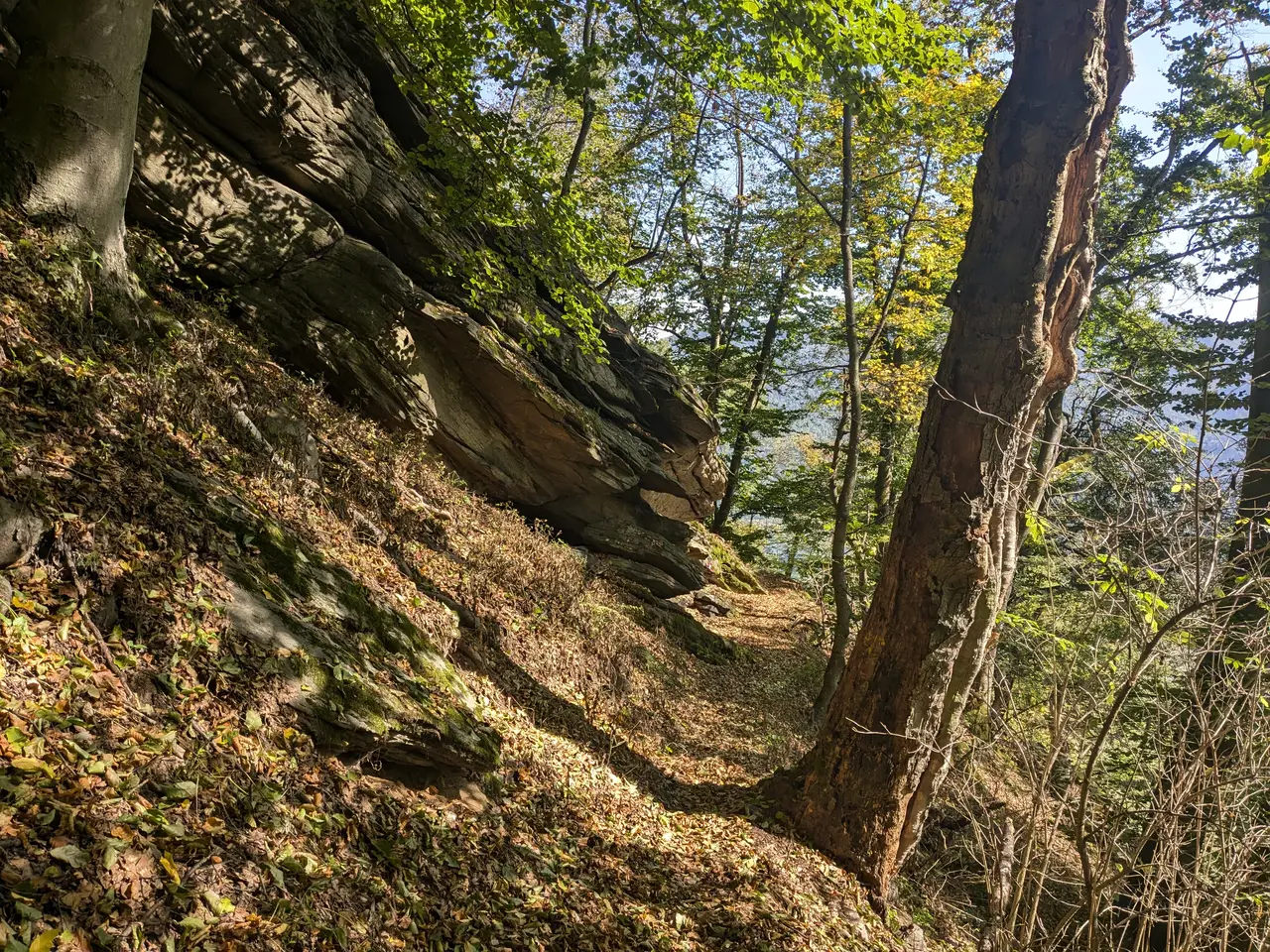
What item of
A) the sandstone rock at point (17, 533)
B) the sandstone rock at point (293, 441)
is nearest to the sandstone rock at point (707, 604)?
the sandstone rock at point (293, 441)

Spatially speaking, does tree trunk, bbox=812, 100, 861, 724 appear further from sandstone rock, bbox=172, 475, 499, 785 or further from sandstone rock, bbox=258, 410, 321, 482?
sandstone rock, bbox=258, 410, 321, 482

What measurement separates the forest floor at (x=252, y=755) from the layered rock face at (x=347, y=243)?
94 centimetres

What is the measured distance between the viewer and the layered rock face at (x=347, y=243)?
6660mm

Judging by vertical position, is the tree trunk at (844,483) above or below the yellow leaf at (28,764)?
above

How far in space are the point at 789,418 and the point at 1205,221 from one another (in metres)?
11.1

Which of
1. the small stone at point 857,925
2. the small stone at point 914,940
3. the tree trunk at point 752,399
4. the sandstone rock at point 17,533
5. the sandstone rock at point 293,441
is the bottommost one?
the small stone at point 914,940

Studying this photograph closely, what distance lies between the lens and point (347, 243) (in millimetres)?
8039

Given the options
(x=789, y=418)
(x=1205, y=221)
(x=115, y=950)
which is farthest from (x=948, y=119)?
(x=115, y=950)

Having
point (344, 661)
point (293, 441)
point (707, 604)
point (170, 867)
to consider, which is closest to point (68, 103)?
point (293, 441)

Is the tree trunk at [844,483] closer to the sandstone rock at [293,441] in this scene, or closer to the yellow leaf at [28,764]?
the sandstone rock at [293,441]

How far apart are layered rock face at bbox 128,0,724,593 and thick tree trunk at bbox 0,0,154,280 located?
188 centimetres

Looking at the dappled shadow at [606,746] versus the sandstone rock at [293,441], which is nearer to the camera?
the dappled shadow at [606,746]

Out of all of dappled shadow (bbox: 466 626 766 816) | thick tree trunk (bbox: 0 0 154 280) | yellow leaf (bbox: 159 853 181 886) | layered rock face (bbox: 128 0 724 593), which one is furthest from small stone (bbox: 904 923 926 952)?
thick tree trunk (bbox: 0 0 154 280)

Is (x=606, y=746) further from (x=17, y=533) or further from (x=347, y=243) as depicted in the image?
(x=347, y=243)
